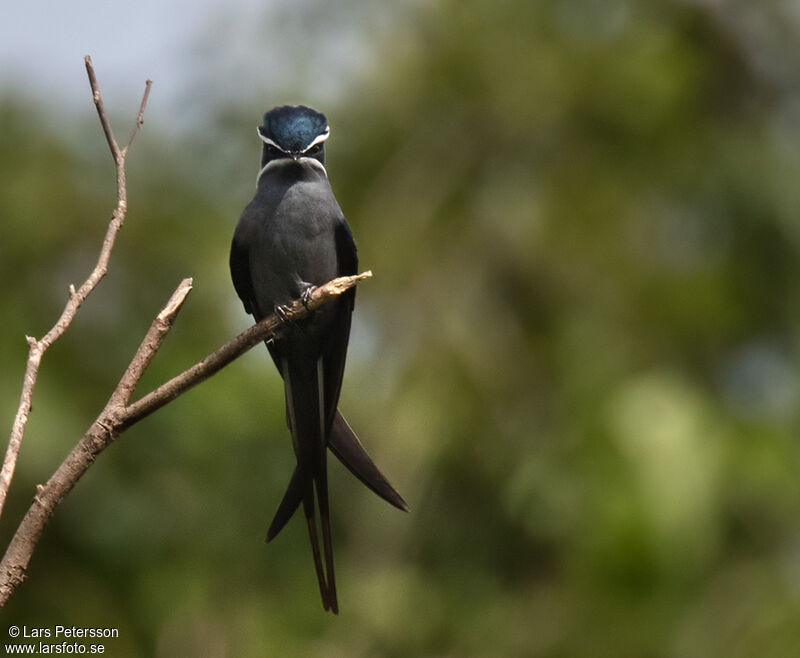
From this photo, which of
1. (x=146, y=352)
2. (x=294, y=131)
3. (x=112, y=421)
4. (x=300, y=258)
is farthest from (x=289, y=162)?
(x=112, y=421)

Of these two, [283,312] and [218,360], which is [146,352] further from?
[283,312]

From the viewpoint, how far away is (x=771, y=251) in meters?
7.32

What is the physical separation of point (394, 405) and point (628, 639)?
1.97 m

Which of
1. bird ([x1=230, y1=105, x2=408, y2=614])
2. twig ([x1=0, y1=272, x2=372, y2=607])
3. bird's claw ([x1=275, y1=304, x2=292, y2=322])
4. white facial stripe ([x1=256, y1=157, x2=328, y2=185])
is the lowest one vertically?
twig ([x1=0, y1=272, x2=372, y2=607])

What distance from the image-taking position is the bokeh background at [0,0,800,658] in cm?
563

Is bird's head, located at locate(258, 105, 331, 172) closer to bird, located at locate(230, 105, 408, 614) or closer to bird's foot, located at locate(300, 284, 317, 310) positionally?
bird, located at locate(230, 105, 408, 614)

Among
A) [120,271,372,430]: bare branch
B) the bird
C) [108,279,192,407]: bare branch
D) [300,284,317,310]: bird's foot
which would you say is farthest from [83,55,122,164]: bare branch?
the bird

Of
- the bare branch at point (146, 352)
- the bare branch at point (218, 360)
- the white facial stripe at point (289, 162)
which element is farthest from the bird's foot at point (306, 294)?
the bare branch at point (146, 352)

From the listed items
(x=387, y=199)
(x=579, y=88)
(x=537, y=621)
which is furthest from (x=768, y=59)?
(x=537, y=621)

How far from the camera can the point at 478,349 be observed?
718 cm

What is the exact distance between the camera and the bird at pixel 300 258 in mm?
4734

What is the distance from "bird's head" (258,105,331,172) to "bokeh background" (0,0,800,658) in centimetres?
164

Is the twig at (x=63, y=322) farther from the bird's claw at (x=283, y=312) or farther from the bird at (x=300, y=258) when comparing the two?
the bird at (x=300, y=258)

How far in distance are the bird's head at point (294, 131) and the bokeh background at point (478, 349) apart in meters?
1.64
